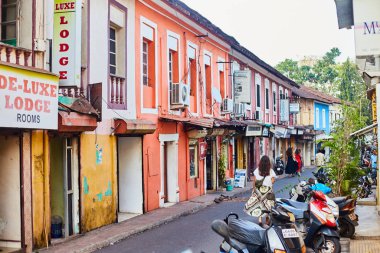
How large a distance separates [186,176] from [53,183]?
26.5 feet

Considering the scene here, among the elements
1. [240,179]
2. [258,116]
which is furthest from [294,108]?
[240,179]

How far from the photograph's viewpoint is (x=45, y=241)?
1041 cm

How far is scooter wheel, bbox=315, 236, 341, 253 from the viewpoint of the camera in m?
8.91

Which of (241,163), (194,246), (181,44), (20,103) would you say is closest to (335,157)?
(194,246)

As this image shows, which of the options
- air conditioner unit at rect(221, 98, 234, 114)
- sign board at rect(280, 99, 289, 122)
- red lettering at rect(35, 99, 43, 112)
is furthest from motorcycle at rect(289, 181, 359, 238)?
sign board at rect(280, 99, 289, 122)

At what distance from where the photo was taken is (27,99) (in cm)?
927

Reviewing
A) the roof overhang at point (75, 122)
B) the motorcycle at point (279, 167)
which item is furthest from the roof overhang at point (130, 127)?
the motorcycle at point (279, 167)

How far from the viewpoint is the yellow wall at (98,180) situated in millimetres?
12078

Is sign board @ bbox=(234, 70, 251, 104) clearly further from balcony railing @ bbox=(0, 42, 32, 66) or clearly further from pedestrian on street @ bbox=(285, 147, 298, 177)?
balcony railing @ bbox=(0, 42, 32, 66)

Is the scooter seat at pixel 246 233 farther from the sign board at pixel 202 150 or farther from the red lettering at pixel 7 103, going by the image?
the sign board at pixel 202 150

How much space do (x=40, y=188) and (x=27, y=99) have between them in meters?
1.99

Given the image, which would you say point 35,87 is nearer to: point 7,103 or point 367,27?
point 7,103

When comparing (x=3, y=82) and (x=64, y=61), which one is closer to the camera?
(x=3, y=82)

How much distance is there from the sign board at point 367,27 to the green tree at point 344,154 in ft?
18.6
